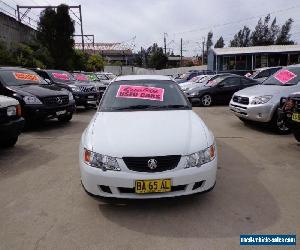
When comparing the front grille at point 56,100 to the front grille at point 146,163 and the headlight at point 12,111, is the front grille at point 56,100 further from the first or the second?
the front grille at point 146,163

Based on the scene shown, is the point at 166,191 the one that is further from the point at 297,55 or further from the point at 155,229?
the point at 297,55

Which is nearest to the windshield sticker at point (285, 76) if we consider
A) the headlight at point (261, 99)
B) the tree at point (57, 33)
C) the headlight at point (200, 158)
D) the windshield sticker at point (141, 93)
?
the headlight at point (261, 99)

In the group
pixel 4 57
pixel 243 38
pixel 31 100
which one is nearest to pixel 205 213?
pixel 31 100

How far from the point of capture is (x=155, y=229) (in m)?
3.37

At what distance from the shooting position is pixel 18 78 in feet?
29.7

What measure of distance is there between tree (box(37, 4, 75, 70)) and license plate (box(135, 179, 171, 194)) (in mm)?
27820

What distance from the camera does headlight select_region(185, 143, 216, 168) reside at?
3619 millimetres

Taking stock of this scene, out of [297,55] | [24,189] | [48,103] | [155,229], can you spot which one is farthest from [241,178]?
[297,55]

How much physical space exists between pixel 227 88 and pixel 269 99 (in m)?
6.39

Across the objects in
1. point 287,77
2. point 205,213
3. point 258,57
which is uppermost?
point 258,57

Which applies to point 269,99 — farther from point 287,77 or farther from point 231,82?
point 231,82

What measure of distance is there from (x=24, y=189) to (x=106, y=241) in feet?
6.31

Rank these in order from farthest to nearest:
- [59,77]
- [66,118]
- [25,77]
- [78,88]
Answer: [59,77] < [78,88] < [66,118] < [25,77]

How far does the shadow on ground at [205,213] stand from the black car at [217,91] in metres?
9.68
